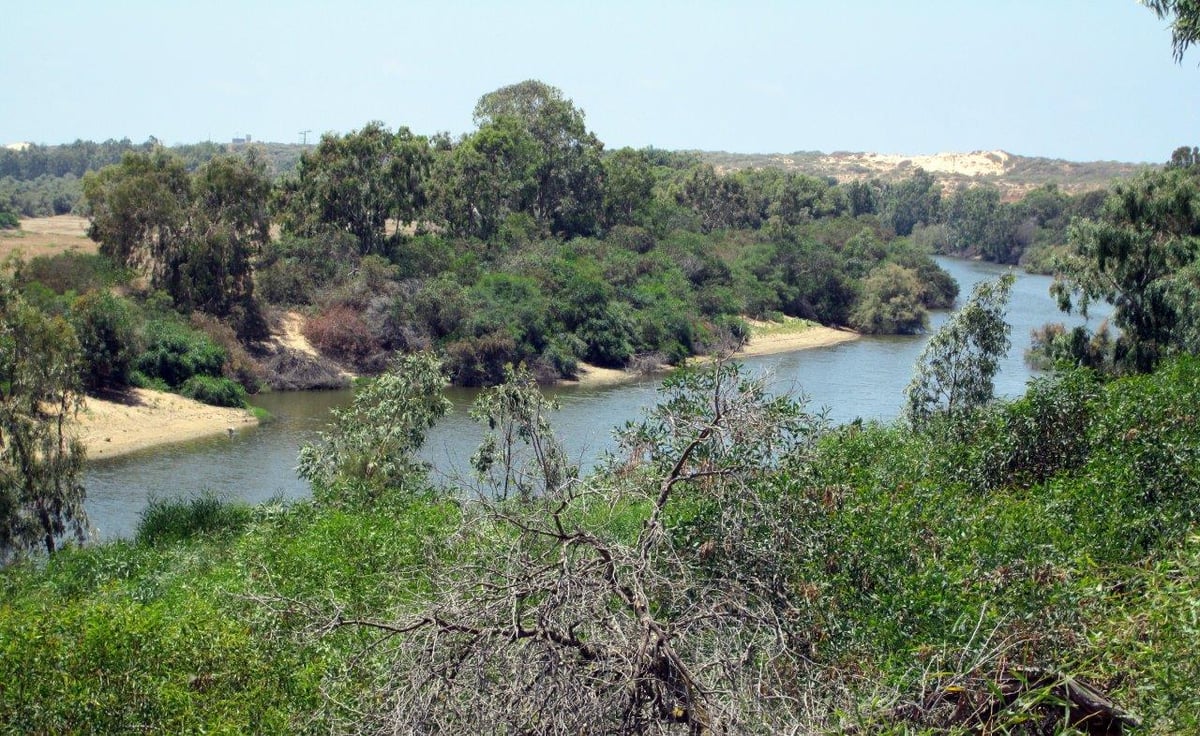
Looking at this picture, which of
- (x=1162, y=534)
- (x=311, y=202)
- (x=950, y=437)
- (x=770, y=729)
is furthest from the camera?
(x=311, y=202)

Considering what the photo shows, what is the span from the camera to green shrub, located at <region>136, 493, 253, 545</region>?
20.1 metres

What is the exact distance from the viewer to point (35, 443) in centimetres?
2183

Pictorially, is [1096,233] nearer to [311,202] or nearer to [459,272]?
[459,272]

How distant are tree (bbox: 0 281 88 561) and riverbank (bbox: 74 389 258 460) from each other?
8747 mm

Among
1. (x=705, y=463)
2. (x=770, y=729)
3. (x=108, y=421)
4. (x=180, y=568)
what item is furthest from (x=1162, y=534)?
(x=108, y=421)

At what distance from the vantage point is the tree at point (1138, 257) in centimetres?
2697

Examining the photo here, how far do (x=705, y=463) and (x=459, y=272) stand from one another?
42.3m

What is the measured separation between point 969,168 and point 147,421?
538 ft

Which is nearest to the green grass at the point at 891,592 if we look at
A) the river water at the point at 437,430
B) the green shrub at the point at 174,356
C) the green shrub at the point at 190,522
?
the green shrub at the point at 190,522

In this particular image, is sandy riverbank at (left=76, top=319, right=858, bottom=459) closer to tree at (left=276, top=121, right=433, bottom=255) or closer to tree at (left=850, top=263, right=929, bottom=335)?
tree at (left=276, top=121, right=433, bottom=255)

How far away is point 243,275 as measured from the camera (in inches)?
1722

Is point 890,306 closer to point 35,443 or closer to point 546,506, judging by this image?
point 35,443

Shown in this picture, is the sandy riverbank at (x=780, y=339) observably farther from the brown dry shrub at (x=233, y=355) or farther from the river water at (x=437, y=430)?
the brown dry shrub at (x=233, y=355)

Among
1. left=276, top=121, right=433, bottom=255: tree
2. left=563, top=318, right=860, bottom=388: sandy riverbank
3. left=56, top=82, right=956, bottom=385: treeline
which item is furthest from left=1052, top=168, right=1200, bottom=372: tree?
left=276, top=121, right=433, bottom=255: tree
